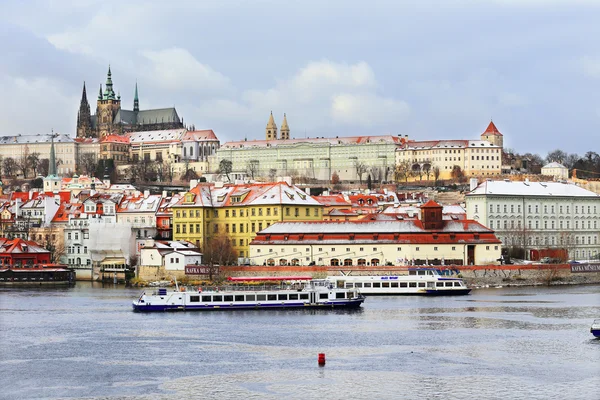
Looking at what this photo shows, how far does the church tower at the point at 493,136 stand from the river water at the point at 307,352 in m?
124

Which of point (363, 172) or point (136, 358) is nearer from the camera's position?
point (136, 358)

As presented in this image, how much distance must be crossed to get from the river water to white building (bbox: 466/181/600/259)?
85.8ft

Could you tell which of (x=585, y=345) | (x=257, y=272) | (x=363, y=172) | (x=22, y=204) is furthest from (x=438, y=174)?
(x=585, y=345)

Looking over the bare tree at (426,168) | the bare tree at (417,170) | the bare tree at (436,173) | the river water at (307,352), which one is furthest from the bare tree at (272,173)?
the river water at (307,352)

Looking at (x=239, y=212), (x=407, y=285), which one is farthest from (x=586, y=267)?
(x=239, y=212)

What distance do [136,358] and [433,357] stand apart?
30.1 ft

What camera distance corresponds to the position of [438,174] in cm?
17362

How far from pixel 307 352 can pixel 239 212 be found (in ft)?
133

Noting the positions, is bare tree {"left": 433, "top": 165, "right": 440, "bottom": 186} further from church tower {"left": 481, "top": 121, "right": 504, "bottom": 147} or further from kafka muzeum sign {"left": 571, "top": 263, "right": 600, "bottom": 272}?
kafka muzeum sign {"left": 571, "top": 263, "right": 600, "bottom": 272}

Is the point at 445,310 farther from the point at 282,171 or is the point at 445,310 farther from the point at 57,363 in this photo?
the point at 282,171

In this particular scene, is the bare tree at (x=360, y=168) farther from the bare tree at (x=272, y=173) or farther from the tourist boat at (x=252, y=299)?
the tourist boat at (x=252, y=299)

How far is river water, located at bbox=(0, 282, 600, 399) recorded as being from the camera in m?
34.4

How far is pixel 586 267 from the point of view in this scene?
2894 inches

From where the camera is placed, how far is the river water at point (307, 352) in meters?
34.4
